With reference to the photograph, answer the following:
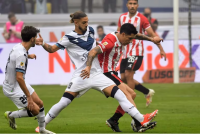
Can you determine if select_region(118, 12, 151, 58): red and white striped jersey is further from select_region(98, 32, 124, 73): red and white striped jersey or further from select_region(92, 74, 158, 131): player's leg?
select_region(92, 74, 158, 131): player's leg

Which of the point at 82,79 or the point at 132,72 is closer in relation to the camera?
the point at 82,79

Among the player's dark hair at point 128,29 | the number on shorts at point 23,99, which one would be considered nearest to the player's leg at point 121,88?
the player's dark hair at point 128,29

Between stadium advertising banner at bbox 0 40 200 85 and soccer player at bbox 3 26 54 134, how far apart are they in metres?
9.70

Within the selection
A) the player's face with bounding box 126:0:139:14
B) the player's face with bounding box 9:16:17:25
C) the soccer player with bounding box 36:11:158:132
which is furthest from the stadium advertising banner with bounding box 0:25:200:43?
the soccer player with bounding box 36:11:158:132

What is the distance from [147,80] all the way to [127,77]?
6.35 meters

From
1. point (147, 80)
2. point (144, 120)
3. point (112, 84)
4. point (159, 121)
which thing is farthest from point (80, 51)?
point (147, 80)

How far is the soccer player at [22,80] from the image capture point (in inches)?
281

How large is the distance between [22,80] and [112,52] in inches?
69.5

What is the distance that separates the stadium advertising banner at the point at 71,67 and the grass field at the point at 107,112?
1.69 meters

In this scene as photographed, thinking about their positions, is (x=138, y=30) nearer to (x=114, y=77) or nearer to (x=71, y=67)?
(x=114, y=77)

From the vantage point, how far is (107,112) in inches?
413

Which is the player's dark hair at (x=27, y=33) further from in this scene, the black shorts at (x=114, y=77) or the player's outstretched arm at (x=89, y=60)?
the black shorts at (x=114, y=77)

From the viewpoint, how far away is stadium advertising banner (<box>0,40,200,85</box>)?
17.5 m

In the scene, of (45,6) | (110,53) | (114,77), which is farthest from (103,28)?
(114,77)
